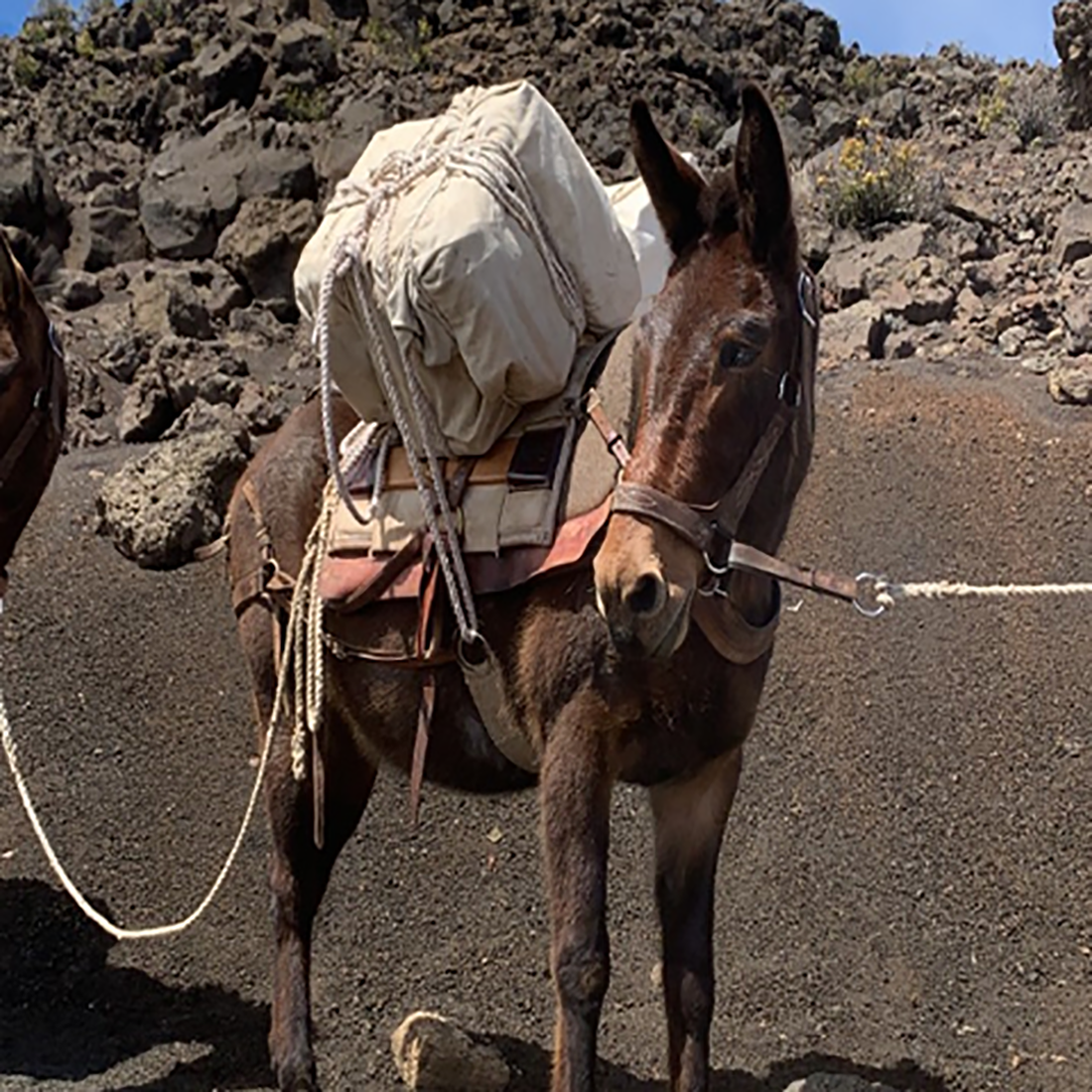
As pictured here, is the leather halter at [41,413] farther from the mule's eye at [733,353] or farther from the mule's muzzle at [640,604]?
the mule's eye at [733,353]

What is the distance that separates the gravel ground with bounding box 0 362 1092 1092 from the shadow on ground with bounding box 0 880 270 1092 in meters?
0.01

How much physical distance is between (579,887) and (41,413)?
2.40 metres

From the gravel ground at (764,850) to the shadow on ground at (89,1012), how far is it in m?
0.01

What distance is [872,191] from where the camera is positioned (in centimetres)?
1289

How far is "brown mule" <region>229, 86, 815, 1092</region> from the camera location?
3.06 metres

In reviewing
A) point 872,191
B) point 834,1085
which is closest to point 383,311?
point 834,1085

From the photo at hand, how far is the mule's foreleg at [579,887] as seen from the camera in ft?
10.9

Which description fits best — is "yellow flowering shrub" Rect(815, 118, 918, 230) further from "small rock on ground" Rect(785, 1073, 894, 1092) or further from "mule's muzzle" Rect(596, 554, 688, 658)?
"mule's muzzle" Rect(596, 554, 688, 658)

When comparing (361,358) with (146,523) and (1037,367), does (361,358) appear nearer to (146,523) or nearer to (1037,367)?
(146,523)

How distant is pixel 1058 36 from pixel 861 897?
34.5ft

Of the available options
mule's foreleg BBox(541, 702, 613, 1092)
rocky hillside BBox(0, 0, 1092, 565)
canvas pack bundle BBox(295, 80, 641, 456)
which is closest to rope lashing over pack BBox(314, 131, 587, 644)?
canvas pack bundle BBox(295, 80, 641, 456)

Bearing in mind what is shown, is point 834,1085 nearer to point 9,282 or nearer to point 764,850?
point 764,850

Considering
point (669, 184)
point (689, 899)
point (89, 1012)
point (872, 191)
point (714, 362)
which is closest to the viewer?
point (714, 362)

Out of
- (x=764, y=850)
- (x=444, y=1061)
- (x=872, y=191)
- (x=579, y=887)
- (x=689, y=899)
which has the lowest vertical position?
(x=764, y=850)
